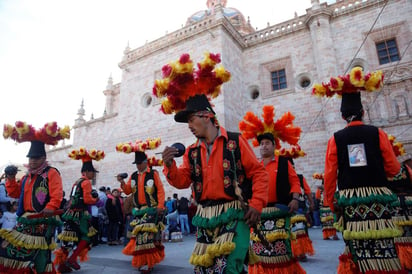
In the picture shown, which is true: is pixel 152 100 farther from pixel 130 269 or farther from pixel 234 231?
pixel 234 231

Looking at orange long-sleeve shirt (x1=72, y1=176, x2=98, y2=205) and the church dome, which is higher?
the church dome

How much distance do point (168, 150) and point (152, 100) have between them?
1534cm

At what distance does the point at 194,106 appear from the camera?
8.27 feet

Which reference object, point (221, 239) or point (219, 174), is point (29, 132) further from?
point (221, 239)

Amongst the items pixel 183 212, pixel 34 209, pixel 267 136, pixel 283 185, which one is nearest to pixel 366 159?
pixel 283 185

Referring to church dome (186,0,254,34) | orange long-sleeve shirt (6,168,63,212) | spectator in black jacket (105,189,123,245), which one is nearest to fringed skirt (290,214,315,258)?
orange long-sleeve shirt (6,168,63,212)

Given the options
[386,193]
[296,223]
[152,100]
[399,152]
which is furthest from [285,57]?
[386,193]

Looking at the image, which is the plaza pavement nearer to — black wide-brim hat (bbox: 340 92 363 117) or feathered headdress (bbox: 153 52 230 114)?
black wide-brim hat (bbox: 340 92 363 117)

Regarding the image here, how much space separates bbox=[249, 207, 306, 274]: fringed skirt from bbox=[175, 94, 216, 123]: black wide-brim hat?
1.87 m

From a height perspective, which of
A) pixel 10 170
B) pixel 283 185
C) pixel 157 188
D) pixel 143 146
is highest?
pixel 143 146

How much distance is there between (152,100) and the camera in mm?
17094

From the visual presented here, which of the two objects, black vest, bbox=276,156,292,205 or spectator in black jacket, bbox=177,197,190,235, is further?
spectator in black jacket, bbox=177,197,190,235

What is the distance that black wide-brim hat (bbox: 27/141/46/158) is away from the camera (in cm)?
402

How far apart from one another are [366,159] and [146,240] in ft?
13.5
